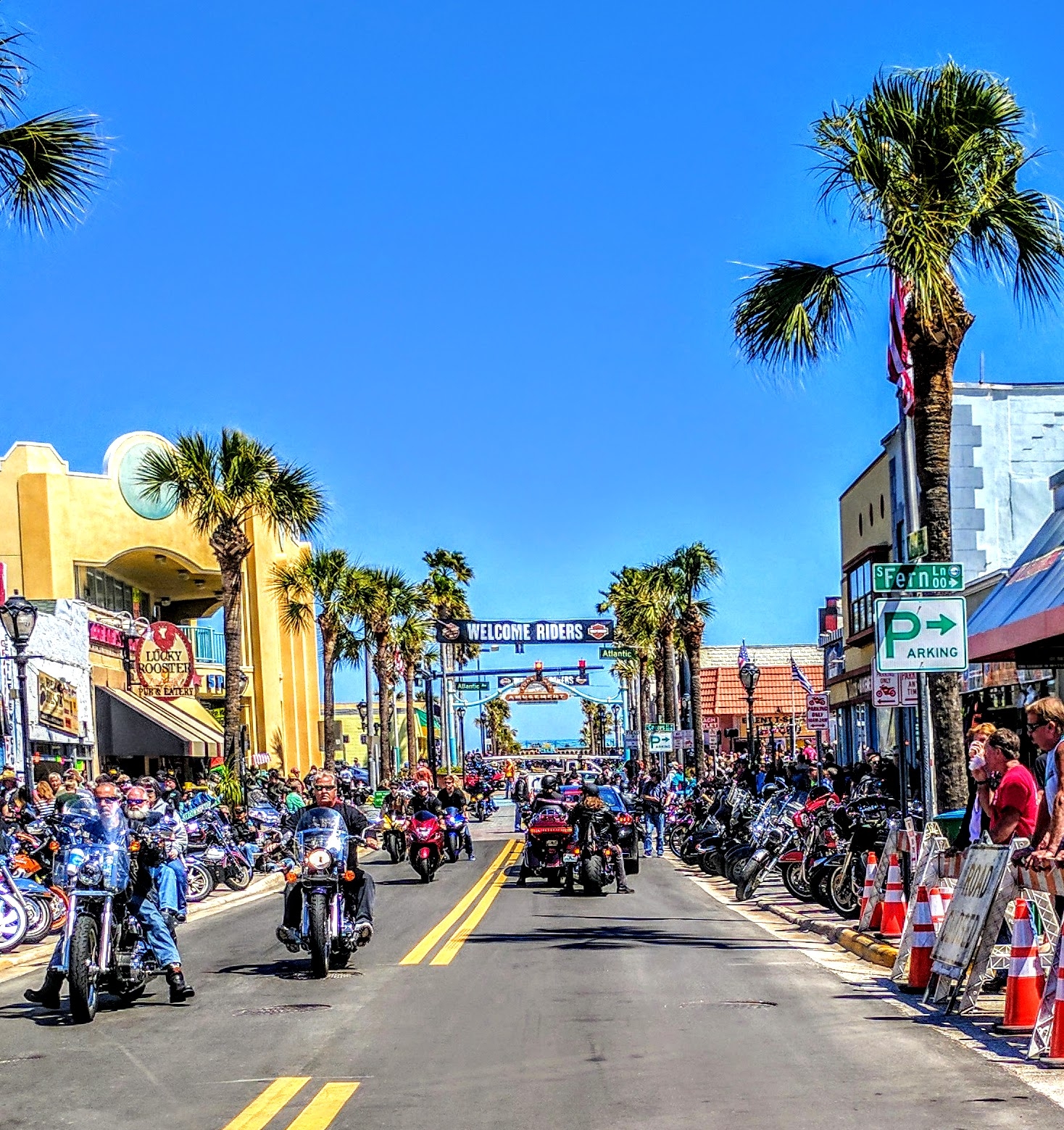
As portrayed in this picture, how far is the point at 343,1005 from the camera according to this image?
39.0ft

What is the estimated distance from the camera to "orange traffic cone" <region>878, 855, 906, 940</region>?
15.0 metres

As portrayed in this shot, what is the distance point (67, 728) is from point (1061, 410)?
24290 millimetres

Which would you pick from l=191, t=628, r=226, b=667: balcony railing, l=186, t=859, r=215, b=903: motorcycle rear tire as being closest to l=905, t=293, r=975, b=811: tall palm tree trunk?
l=186, t=859, r=215, b=903: motorcycle rear tire

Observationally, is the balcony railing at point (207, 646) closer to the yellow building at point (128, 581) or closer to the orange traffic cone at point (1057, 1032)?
the yellow building at point (128, 581)

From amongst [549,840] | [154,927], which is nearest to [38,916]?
[154,927]

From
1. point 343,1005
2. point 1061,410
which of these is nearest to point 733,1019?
point 343,1005

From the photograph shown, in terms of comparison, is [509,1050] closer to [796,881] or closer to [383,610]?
[796,881]

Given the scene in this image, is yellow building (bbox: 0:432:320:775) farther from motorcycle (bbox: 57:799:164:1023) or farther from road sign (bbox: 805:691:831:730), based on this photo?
motorcycle (bbox: 57:799:164:1023)

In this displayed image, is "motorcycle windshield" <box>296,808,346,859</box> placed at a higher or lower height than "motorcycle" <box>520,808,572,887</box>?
higher

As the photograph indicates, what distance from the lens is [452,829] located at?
29.5m

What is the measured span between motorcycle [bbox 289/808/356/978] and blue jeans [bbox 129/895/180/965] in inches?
62.5

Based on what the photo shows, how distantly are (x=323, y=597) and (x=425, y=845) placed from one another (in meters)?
36.1

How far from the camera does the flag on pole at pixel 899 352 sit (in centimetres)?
1711

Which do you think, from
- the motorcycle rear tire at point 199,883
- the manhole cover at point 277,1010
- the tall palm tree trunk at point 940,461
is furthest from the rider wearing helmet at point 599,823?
the manhole cover at point 277,1010
